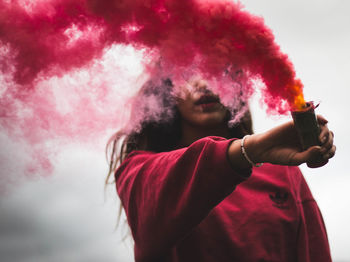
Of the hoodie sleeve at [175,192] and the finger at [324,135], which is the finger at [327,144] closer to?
the finger at [324,135]

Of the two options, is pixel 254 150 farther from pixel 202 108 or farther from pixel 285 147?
pixel 202 108

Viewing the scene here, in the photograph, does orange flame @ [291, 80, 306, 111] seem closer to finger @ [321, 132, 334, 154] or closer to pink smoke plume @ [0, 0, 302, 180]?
pink smoke plume @ [0, 0, 302, 180]

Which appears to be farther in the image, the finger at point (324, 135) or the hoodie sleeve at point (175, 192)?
the hoodie sleeve at point (175, 192)

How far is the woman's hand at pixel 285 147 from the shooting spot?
139cm

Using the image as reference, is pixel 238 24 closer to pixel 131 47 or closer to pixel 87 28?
pixel 131 47

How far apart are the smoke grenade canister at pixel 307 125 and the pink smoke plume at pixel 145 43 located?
0.22 ft

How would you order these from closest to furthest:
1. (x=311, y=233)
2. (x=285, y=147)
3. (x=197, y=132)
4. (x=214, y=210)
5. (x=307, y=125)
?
1. (x=307, y=125)
2. (x=285, y=147)
3. (x=214, y=210)
4. (x=311, y=233)
5. (x=197, y=132)

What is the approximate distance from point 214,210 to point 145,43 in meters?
1.28

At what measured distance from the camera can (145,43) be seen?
1.68 m

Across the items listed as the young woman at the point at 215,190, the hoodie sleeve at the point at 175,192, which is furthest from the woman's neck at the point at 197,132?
the hoodie sleeve at the point at 175,192

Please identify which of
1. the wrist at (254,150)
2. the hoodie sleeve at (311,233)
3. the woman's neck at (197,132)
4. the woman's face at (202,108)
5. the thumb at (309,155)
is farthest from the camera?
the woman's neck at (197,132)

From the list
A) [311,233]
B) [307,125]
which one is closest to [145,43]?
[307,125]

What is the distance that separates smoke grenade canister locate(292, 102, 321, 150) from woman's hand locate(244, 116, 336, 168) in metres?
0.03

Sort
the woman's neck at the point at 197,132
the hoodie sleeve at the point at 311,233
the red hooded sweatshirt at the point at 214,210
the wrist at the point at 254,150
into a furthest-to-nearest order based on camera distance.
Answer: the woman's neck at the point at 197,132 < the hoodie sleeve at the point at 311,233 < the red hooded sweatshirt at the point at 214,210 < the wrist at the point at 254,150
